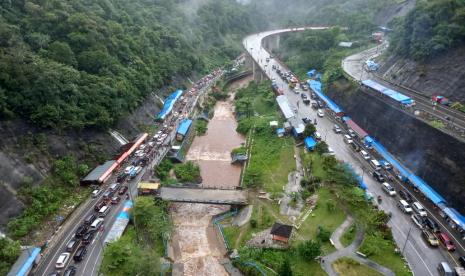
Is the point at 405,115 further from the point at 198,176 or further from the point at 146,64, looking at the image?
the point at 146,64

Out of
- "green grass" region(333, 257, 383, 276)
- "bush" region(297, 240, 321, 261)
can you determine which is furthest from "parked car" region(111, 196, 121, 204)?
"green grass" region(333, 257, 383, 276)

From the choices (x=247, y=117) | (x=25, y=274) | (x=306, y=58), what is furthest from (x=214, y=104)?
(x=25, y=274)

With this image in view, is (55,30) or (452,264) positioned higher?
(55,30)

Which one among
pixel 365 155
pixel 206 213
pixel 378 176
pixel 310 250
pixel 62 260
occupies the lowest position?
pixel 310 250

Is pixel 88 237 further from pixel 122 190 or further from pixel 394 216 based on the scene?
pixel 394 216

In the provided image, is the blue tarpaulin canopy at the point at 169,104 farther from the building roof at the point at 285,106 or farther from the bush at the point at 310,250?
the bush at the point at 310,250

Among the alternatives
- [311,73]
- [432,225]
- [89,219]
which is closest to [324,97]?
[311,73]
